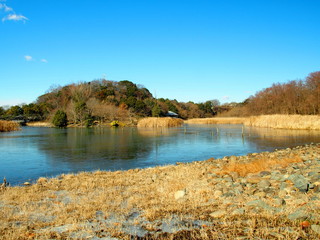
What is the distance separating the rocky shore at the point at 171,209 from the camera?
452cm

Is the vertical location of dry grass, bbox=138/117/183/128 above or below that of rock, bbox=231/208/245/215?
above

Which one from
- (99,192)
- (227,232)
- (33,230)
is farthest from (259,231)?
(99,192)

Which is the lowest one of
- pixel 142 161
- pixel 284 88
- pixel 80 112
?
pixel 142 161

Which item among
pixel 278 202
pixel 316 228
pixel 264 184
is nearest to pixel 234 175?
pixel 264 184

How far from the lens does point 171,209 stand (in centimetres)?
586

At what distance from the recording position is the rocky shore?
4.52m

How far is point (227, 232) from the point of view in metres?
4.41

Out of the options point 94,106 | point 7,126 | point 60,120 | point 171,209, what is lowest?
point 171,209

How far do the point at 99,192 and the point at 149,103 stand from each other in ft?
233

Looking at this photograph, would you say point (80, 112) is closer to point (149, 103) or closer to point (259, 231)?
point (149, 103)

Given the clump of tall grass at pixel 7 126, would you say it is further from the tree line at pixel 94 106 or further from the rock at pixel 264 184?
the rock at pixel 264 184

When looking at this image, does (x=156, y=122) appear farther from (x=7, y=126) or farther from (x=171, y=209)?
(x=171, y=209)

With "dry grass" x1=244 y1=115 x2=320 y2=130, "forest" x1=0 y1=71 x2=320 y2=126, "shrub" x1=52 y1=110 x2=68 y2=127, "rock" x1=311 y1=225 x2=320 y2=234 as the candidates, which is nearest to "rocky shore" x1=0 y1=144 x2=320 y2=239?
"rock" x1=311 y1=225 x2=320 y2=234

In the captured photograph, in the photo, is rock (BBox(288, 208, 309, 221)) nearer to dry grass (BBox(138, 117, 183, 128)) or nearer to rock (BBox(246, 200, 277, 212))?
rock (BBox(246, 200, 277, 212))
